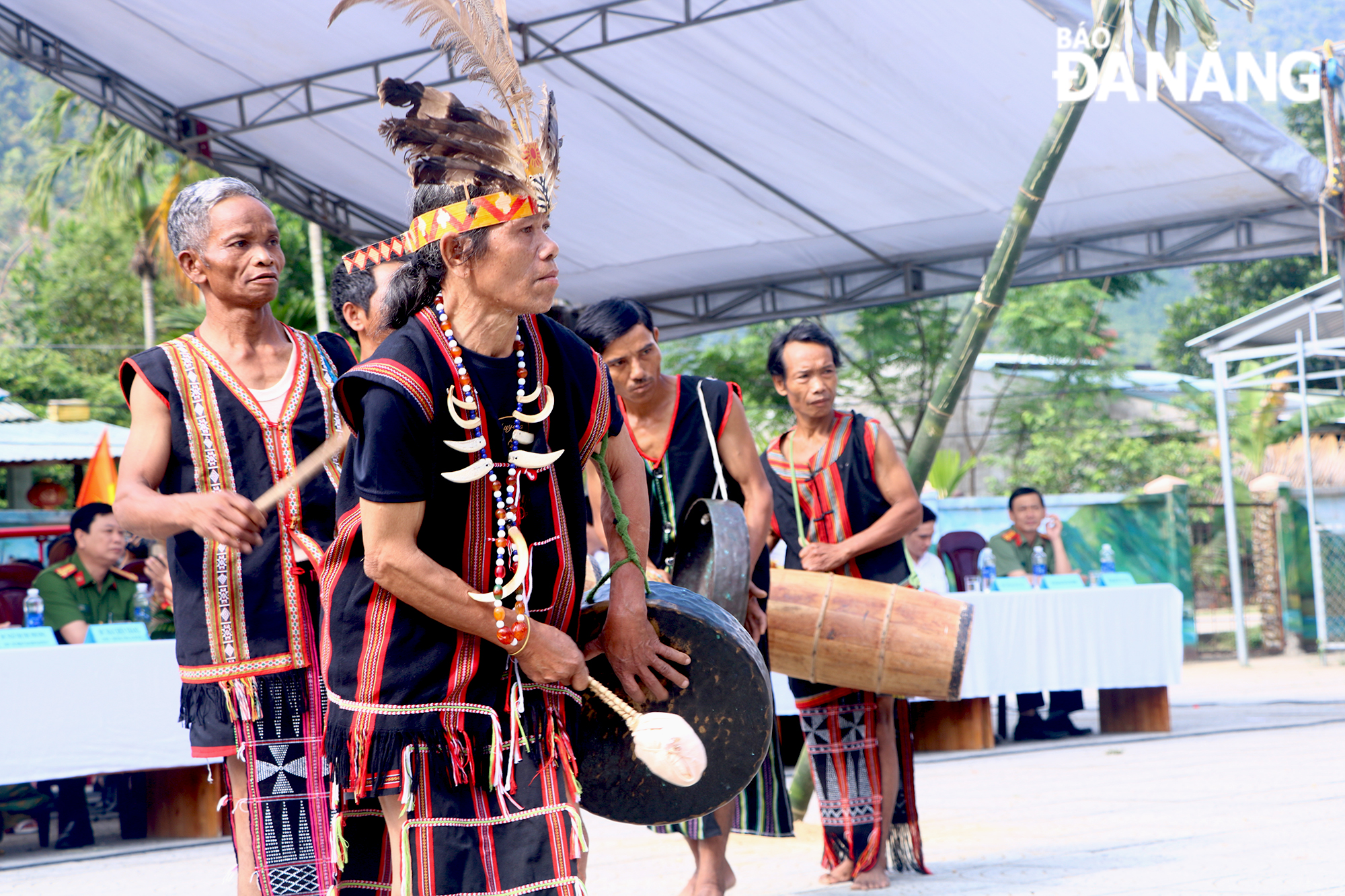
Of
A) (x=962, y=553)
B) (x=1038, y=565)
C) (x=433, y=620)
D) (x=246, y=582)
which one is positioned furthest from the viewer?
(x=962, y=553)

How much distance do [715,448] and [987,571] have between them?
16.2ft

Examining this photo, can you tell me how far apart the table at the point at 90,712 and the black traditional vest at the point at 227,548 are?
265 cm

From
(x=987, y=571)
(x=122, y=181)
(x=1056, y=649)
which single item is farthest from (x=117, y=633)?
(x=122, y=181)

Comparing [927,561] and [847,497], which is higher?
[847,497]

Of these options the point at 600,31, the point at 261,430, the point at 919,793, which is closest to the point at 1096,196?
the point at 600,31

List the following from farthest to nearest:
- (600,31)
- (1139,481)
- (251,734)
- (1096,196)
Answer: (1139,481), (1096,196), (600,31), (251,734)

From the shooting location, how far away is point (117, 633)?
5.85 m

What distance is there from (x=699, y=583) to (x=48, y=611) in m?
4.13

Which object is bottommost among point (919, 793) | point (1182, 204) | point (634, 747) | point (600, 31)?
point (919, 793)

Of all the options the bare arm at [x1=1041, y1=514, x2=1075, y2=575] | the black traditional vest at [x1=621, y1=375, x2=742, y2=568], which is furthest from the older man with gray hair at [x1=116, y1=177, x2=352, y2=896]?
the bare arm at [x1=1041, y1=514, x2=1075, y2=575]

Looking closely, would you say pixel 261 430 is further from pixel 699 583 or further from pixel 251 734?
pixel 699 583

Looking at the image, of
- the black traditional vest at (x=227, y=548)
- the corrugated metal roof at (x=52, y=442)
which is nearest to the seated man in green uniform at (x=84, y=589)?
the black traditional vest at (x=227, y=548)

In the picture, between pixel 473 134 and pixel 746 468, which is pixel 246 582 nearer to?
pixel 473 134

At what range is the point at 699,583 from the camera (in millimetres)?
3420
